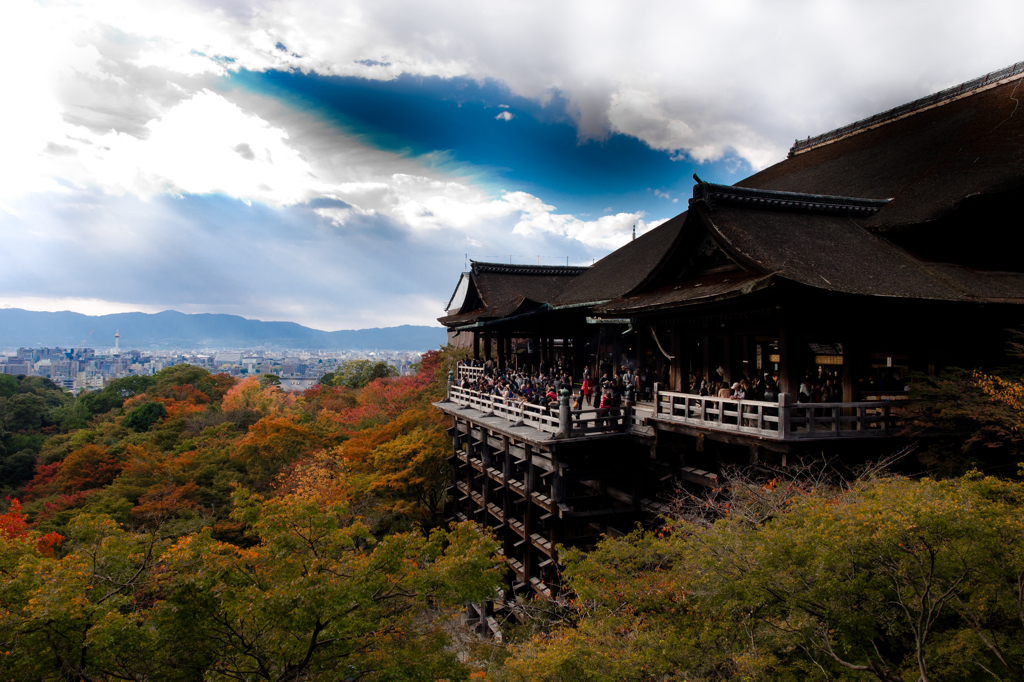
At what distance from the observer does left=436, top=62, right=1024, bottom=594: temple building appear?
10844 mm

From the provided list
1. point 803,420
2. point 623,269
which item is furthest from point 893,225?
point 623,269

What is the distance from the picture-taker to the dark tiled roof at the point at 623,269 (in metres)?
20.9

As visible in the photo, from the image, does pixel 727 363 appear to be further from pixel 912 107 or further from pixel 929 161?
pixel 912 107

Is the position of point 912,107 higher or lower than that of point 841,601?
higher

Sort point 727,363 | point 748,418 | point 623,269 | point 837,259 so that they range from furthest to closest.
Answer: point 623,269 < point 727,363 < point 837,259 < point 748,418

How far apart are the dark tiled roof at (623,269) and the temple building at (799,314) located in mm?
373

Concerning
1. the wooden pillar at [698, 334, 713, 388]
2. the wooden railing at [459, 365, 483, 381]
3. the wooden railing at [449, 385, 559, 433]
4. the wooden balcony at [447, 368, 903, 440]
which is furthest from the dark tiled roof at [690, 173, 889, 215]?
the wooden railing at [459, 365, 483, 381]

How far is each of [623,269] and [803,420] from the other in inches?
533

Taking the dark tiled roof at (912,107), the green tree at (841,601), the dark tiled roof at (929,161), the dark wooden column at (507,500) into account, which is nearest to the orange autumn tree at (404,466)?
the dark wooden column at (507,500)

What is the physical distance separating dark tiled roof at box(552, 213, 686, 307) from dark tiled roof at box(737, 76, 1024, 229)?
4777 mm

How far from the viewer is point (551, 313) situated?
23.2 m

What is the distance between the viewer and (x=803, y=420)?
1043cm

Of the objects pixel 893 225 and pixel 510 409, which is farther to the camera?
pixel 510 409

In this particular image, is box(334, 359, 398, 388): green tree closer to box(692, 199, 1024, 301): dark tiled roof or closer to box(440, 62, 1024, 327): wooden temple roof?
box(440, 62, 1024, 327): wooden temple roof
